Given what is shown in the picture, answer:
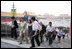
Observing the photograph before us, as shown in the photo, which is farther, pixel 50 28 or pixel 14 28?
pixel 14 28

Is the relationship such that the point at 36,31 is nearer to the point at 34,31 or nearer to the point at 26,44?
the point at 34,31

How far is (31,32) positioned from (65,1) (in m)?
1.32

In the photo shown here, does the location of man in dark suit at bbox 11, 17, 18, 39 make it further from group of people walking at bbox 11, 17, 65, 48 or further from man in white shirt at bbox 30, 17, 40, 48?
man in white shirt at bbox 30, 17, 40, 48

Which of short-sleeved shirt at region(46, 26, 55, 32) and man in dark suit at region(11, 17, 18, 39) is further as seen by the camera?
man in dark suit at region(11, 17, 18, 39)

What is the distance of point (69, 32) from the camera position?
457 centimetres

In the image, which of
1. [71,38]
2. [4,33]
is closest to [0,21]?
[4,33]

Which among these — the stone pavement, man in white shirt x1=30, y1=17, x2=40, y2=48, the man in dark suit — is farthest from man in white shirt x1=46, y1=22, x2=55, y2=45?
the man in dark suit

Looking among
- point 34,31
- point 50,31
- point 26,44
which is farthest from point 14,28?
point 50,31

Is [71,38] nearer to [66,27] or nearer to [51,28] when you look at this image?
[66,27]

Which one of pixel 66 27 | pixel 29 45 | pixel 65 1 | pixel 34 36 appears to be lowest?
pixel 29 45

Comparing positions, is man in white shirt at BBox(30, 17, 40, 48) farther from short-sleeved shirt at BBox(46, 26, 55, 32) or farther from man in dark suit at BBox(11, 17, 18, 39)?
man in dark suit at BBox(11, 17, 18, 39)

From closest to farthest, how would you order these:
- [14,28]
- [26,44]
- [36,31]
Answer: [36,31] → [26,44] → [14,28]

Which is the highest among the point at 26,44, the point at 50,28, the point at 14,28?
the point at 50,28

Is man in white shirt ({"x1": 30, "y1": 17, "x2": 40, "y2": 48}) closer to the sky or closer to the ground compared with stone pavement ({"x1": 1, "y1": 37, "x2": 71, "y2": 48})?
closer to the sky
